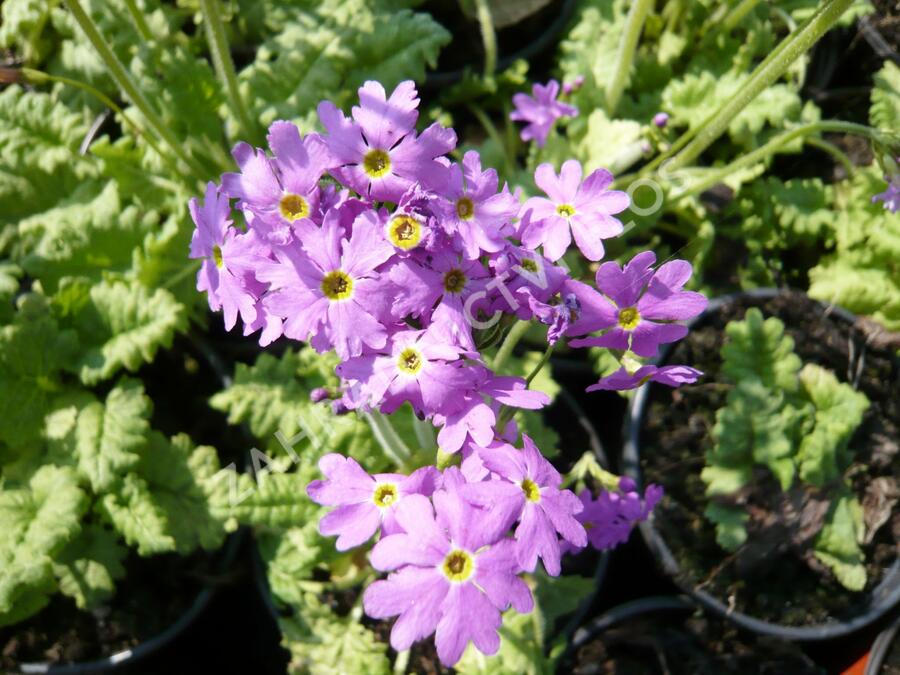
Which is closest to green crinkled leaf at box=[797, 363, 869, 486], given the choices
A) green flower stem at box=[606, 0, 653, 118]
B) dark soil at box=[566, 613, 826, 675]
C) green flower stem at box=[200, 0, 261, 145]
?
dark soil at box=[566, 613, 826, 675]

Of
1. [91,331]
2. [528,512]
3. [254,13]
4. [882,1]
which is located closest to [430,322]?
[528,512]

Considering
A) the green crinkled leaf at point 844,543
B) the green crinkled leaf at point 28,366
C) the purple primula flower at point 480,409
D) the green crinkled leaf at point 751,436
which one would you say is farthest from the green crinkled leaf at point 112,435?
the green crinkled leaf at point 844,543

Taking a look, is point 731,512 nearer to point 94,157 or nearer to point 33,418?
point 33,418

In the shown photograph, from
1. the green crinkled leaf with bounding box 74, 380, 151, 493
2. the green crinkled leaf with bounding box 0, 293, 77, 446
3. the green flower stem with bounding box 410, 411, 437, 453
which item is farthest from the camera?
the green crinkled leaf with bounding box 0, 293, 77, 446

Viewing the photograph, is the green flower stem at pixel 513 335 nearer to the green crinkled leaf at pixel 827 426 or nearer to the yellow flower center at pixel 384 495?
the yellow flower center at pixel 384 495

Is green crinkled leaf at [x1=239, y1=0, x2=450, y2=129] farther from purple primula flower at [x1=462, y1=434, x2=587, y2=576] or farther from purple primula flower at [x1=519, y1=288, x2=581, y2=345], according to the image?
purple primula flower at [x1=462, y1=434, x2=587, y2=576]
